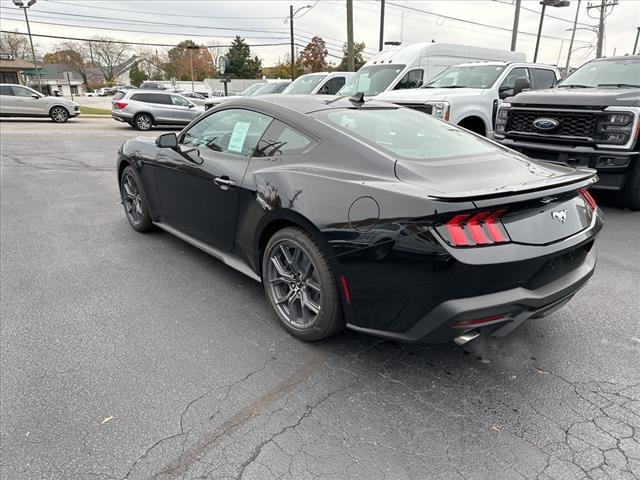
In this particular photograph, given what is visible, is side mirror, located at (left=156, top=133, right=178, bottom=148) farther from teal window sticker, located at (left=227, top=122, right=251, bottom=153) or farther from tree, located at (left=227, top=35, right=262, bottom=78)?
tree, located at (left=227, top=35, right=262, bottom=78)

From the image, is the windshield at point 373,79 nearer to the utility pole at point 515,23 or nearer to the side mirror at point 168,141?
the side mirror at point 168,141

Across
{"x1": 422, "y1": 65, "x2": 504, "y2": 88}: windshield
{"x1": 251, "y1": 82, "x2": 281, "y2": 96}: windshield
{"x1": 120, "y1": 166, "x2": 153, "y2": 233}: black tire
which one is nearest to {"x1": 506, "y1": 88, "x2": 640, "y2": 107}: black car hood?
{"x1": 422, "y1": 65, "x2": 504, "y2": 88}: windshield

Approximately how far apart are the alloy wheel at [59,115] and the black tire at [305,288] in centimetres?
2131

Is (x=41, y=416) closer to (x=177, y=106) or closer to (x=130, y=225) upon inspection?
(x=130, y=225)

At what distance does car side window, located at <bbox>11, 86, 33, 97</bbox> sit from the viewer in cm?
1916

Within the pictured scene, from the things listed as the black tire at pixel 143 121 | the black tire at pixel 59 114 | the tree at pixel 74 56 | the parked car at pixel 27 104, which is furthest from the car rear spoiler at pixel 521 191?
the tree at pixel 74 56

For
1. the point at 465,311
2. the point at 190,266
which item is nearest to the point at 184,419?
the point at 465,311

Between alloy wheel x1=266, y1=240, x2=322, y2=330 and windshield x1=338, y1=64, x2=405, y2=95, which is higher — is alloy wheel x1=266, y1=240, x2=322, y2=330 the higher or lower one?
the lower one

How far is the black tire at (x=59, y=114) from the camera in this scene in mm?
19891

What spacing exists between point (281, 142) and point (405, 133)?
34.3 inches

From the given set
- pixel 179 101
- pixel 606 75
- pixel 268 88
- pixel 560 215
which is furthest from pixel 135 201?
pixel 179 101

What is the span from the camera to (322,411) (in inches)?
90.7

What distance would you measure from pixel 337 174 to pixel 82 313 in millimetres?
2218

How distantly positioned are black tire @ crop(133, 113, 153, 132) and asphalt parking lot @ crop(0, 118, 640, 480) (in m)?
16.1
